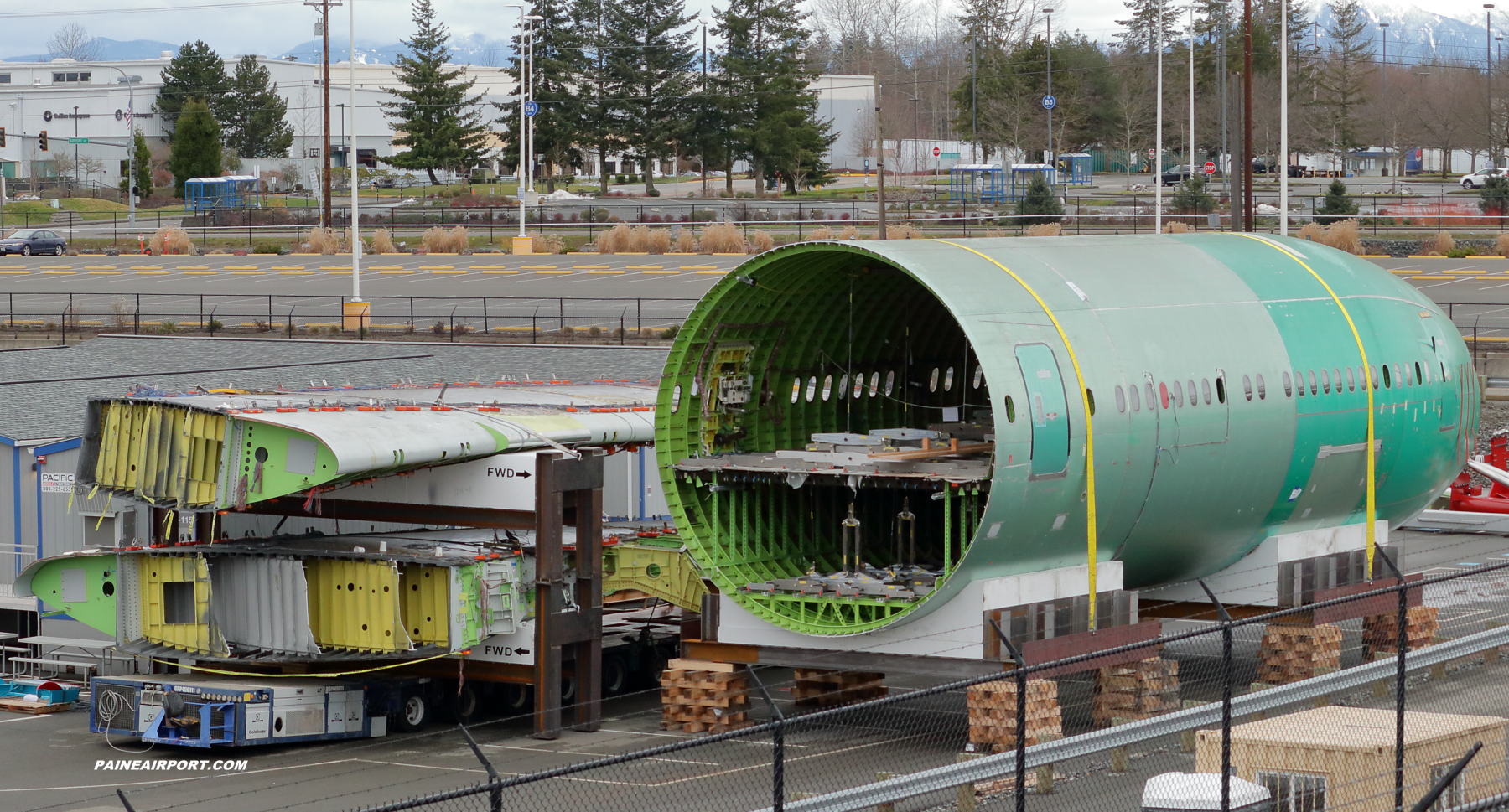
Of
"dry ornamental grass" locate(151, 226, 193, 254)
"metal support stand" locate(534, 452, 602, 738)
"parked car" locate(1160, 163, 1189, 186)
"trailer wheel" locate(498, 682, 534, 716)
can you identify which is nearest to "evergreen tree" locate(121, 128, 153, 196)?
"dry ornamental grass" locate(151, 226, 193, 254)

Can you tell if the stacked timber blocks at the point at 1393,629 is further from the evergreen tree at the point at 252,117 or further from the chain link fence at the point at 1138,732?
the evergreen tree at the point at 252,117

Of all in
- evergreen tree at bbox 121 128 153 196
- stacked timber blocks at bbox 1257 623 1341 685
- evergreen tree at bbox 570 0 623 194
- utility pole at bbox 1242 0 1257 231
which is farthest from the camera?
evergreen tree at bbox 121 128 153 196

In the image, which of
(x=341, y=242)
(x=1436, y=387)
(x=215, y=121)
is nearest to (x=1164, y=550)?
(x=1436, y=387)

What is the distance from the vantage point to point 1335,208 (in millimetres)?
77688

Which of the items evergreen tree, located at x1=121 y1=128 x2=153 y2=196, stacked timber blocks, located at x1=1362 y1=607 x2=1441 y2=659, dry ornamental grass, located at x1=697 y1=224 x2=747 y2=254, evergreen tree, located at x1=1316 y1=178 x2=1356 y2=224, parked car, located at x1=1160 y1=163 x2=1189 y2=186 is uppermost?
evergreen tree, located at x1=121 y1=128 x2=153 y2=196

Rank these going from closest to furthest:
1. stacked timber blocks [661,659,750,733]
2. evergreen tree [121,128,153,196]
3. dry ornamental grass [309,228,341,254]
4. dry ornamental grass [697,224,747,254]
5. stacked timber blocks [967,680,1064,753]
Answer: stacked timber blocks [967,680,1064,753], stacked timber blocks [661,659,750,733], dry ornamental grass [697,224,747,254], dry ornamental grass [309,228,341,254], evergreen tree [121,128,153,196]

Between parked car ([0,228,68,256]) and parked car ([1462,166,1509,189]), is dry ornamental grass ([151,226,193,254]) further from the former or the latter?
parked car ([1462,166,1509,189])

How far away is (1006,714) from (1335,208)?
62968 millimetres

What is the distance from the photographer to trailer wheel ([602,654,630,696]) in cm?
2478

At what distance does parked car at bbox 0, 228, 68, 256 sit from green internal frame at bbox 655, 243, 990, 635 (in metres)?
70.4

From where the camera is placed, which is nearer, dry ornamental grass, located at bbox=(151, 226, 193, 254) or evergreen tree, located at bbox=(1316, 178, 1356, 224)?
evergreen tree, located at bbox=(1316, 178, 1356, 224)

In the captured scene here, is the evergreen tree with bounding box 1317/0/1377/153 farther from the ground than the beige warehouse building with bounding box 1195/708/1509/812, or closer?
farther from the ground

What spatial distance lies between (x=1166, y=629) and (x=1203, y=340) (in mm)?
5493

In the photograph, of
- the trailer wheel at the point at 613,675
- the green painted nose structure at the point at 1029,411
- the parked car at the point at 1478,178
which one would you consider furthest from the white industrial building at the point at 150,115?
the trailer wheel at the point at 613,675
